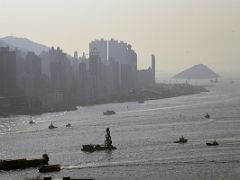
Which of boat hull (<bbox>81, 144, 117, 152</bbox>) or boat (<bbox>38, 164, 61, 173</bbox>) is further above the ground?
boat hull (<bbox>81, 144, 117, 152</bbox>)

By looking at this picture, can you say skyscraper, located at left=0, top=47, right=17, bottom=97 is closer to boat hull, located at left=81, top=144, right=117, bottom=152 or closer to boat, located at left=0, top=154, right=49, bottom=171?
boat hull, located at left=81, top=144, right=117, bottom=152

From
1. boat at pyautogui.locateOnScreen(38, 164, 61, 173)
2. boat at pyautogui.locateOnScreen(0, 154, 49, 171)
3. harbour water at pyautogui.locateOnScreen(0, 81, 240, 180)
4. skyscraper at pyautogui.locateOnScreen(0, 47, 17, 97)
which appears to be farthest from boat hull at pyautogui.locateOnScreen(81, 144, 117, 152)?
skyscraper at pyautogui.locateOnScreen(0, 47, 17, 97)

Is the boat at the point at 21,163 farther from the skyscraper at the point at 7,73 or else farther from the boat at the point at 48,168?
the skyscraper at the point at 7,73

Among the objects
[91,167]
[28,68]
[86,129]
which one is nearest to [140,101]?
[28,68]

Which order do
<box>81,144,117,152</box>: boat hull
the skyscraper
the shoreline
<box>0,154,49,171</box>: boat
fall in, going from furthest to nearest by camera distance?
1. the skyscraper
2. the shoreline
3. <box>81,144,117,152</box>: boat hull
4. <box>0,154,49,171</box>: boat

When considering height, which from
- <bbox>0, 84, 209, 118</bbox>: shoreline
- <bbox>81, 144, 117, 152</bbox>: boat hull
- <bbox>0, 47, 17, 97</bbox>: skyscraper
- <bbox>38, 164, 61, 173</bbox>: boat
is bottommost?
<bbox>38, 164, 61, 173</bbox>: boat

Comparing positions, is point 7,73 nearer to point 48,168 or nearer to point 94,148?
point 94,148

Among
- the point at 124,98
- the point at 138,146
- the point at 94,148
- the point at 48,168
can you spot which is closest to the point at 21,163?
the point at 48,168
